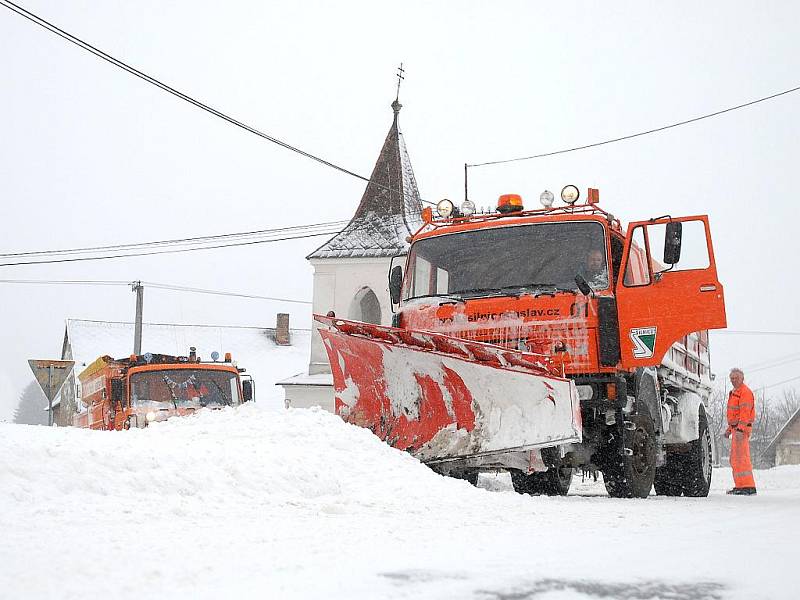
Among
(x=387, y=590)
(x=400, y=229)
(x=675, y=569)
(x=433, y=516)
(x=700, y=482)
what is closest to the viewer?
(x=387, y=590)

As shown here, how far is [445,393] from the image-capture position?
8.20 metres

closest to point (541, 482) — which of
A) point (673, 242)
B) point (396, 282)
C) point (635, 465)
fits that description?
point (635, 465)

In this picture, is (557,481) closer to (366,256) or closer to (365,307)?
→ (366,256)

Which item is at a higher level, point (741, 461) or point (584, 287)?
point (584, 287)

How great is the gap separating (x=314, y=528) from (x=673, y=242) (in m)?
4.46

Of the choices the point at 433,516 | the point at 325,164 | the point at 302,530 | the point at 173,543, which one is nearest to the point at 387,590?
the point at 173,543

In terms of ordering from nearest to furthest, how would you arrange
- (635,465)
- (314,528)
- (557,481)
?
(314,528) → (635,465) → (557,481)

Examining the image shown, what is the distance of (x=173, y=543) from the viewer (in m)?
4.27

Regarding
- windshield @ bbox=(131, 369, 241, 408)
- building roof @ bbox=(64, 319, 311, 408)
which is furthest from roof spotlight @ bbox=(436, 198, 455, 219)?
building roof @ bbox=(64, 319, 311, 408)

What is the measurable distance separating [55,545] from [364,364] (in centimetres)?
480

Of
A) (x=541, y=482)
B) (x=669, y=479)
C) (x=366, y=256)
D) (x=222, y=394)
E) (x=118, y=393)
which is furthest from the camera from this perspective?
(x=366, y=256)

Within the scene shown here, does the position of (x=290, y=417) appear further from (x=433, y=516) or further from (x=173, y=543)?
(x=173, y=543)

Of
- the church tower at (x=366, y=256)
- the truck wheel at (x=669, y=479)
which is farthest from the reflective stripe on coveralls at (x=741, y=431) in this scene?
the church tower at (x=366, y=256)

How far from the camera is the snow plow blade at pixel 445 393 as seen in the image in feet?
24.5
